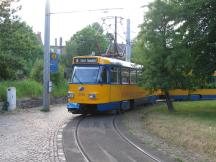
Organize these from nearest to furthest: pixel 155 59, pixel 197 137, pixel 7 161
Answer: pixel 7 161, pixel 197 137, pixel 155 59

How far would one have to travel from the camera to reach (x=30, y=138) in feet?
44.1

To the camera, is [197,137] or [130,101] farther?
[130,101]

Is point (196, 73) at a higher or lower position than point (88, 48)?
lower

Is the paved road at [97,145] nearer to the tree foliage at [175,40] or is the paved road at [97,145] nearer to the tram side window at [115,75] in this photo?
the tram side window at [115,75]

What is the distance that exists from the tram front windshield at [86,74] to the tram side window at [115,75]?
3.48ft

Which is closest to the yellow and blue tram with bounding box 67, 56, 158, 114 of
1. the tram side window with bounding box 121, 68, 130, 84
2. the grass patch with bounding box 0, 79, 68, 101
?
the tram side window with bounding box 121, 68, 130, 84

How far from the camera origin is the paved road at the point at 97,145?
34.7 feet

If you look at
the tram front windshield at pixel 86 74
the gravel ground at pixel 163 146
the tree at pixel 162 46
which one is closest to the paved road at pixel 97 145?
the gravel ground at pixel 163 146

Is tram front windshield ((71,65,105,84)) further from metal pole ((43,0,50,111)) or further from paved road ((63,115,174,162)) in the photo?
paved road ((63,115,174,162))

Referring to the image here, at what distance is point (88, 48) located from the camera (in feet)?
243

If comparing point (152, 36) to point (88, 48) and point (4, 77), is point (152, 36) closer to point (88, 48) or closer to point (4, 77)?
point (4, 77)

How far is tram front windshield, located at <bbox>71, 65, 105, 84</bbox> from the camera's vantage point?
68.8 feet

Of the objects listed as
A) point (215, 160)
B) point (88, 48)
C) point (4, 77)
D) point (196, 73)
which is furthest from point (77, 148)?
point (88, 48)

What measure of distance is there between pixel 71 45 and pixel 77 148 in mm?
64067
